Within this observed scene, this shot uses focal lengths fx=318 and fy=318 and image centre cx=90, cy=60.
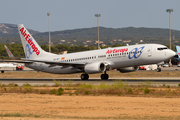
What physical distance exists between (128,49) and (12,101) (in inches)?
856

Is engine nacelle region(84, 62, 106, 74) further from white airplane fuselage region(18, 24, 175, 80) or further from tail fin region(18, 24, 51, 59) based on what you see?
tail fin region(18, 24, 51, 59)

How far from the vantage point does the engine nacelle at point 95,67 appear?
4116 cm

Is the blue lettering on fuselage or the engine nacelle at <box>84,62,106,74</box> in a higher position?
the blue lettering on fuselage

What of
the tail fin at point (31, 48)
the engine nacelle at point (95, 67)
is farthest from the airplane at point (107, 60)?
the tail fin at point (31, 48)

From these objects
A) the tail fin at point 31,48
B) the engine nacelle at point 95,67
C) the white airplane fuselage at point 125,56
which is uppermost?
the tail fin at point 31,48

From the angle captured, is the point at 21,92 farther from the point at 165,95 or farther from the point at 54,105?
the point at 165,95

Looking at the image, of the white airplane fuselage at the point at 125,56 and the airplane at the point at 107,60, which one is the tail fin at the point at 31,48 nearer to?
the airplane at the point at 107,60

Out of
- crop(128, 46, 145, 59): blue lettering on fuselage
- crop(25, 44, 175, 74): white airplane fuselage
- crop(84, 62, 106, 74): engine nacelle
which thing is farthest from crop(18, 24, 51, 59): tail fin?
crop(128, 46, 145, 59): blue lettering on fuselage

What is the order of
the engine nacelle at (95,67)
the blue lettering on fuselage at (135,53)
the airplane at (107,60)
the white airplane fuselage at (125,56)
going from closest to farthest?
the white airplane fuselage at (125,56) < the airplane at (107,60) < the blue lettering on fuselage at (135,53) < the engine nacelle at (95,67)

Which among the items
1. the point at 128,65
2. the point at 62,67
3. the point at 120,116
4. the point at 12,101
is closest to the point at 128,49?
the point at 128,65

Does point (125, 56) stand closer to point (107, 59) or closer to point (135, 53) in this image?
point (135, 53)

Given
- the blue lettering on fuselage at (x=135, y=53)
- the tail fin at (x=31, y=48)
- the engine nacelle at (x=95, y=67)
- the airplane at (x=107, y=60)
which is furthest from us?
the tail fin at (x=31, y=48)

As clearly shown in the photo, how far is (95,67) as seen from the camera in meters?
41.2

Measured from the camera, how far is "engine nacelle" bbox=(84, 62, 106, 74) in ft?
135
